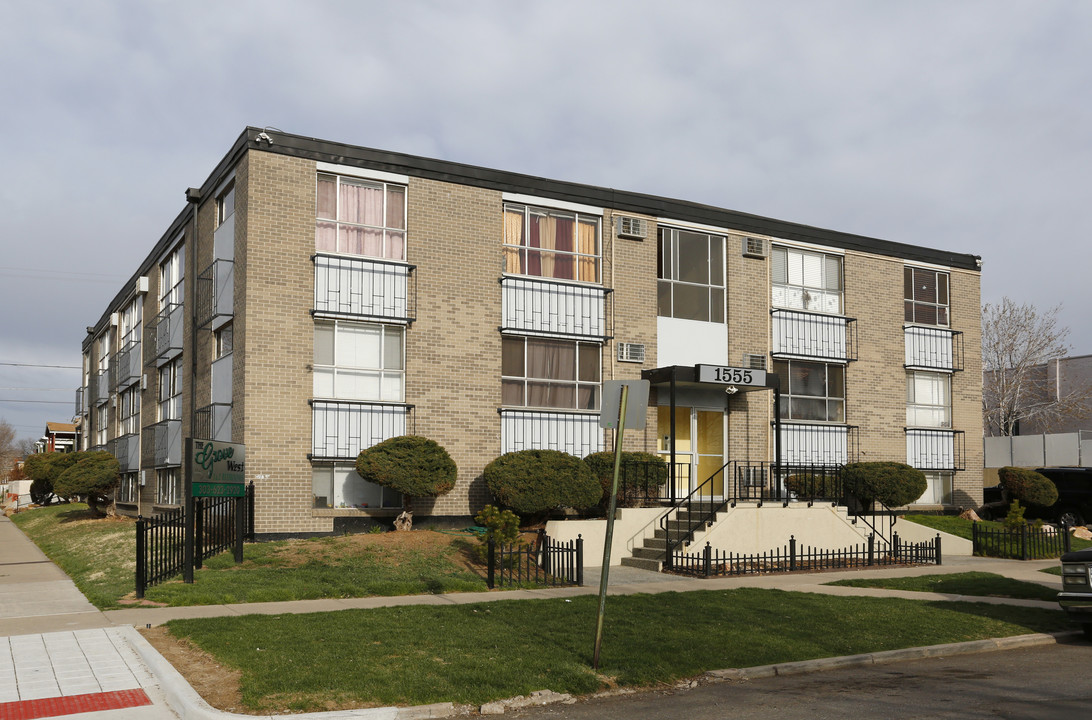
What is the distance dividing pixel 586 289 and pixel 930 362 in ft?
39.7

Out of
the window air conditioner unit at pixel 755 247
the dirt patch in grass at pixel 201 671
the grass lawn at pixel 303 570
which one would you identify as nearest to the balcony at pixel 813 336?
the window air conditioner unit at pixel 755 247

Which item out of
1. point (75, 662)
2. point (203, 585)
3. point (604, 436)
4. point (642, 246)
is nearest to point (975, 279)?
point (642, 246)

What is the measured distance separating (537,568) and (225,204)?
1262 cm

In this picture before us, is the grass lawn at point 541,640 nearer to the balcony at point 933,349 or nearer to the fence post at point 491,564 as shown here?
the fence post at point 491,564

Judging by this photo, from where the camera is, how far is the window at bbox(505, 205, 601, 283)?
23109 mm

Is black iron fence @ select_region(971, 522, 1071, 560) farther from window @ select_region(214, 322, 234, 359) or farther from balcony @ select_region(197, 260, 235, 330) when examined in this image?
balcony @ select_region(197, 260, 235, 330)

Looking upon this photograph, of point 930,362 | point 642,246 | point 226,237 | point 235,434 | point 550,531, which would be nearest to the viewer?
point 550,531

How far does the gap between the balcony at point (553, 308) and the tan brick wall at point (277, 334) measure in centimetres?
461

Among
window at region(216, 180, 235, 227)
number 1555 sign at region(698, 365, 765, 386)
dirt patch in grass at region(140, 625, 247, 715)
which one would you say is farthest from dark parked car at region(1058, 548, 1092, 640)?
window at region(216, 180, 235, 227)

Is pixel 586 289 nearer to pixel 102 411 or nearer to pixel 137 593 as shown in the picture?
pixel 137 593

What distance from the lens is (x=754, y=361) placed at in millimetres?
25828

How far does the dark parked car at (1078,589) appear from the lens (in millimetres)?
11547

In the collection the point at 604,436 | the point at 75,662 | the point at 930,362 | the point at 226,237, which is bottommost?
the point at 75,662

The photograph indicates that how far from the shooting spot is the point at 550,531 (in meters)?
19.1
